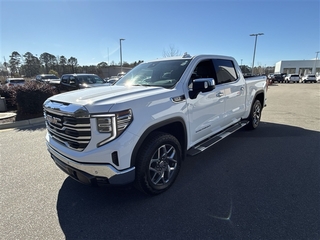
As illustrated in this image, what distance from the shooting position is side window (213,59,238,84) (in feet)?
12.9

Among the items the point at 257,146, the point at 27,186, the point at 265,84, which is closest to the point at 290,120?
the point at 265,84

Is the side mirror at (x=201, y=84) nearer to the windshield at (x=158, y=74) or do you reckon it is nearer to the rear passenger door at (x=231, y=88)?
the windshield at (x=158, y=74)

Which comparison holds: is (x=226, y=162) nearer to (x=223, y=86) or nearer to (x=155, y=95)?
(x=223, y=86)

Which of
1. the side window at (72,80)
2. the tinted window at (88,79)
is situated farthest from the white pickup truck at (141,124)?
the side window at (72,80)

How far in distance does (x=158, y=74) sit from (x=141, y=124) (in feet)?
4.86

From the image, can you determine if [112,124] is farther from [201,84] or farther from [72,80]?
[72,80]

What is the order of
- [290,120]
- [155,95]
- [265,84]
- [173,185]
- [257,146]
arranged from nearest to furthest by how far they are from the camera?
[155,95] < [173,185] < [257,146] < [265,84] < [290,120]

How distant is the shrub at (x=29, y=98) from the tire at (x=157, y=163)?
23.1ft

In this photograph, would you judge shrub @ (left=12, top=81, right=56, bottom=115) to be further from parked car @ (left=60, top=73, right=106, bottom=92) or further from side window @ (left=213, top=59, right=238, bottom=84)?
side window @ (left=213, top=59, right=238, bottom=84)

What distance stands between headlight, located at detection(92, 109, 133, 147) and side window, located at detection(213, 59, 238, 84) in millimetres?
2366

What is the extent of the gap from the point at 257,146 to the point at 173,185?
102 inches

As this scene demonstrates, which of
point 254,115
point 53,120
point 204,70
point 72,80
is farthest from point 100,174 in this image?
point 72,80

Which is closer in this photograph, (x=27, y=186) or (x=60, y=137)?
(x=60, y=137)

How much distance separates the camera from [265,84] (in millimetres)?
6070
